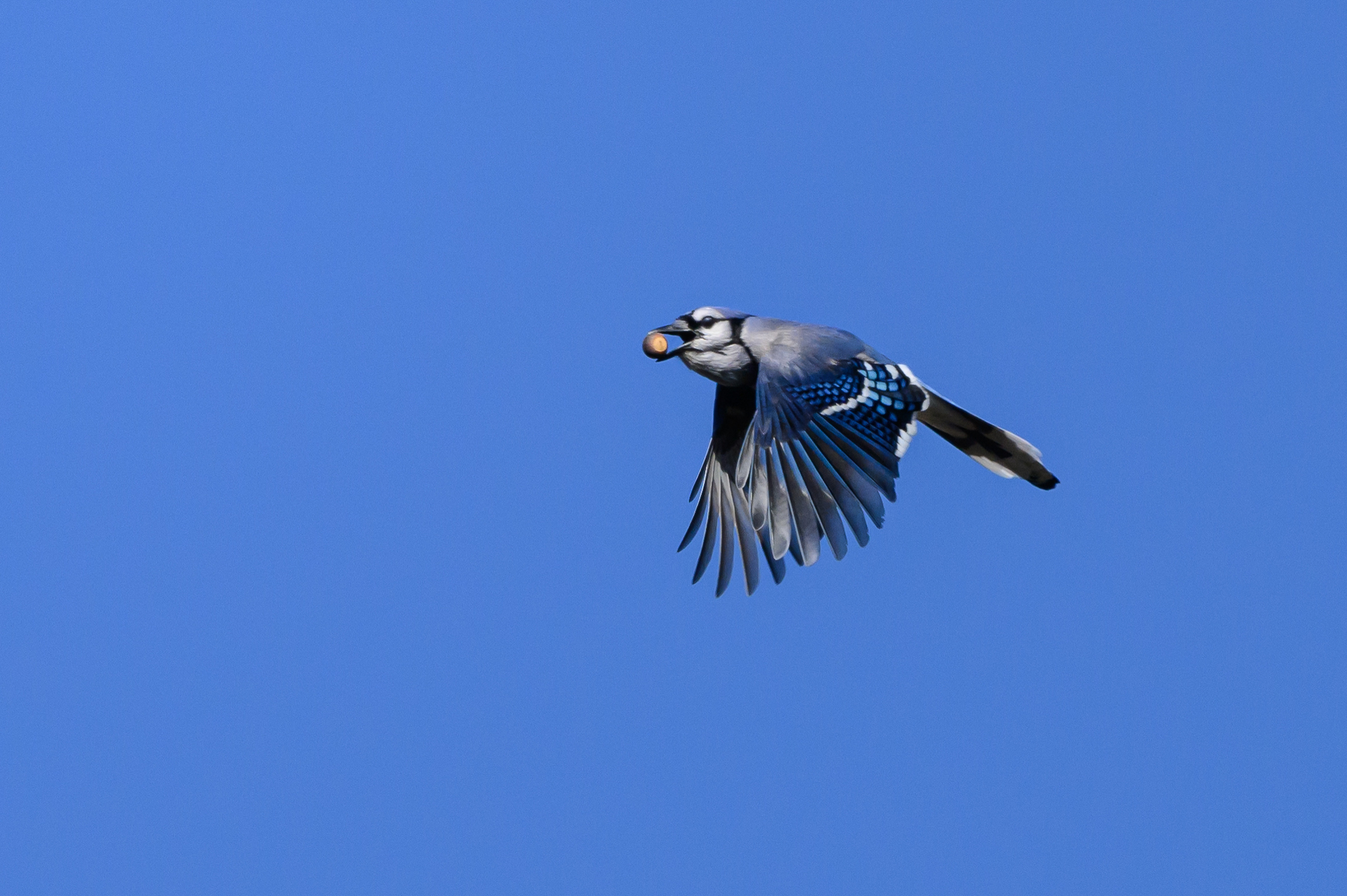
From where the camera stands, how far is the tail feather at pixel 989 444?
8.02 m

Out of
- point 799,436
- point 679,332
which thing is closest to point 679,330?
point 679,332

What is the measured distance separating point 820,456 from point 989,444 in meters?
1.29

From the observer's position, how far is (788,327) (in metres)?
8.05

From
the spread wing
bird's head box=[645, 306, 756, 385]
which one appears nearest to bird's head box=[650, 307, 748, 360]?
bird's head box=[645, 306, 756, 385]

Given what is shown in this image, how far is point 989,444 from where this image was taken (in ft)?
26.7

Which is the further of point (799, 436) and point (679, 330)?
point (679, 330)

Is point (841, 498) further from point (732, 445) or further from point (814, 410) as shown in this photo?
point (732, 445)

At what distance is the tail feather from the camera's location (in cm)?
802

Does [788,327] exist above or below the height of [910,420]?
above

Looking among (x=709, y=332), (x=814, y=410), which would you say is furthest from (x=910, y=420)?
(x=709, y=332)

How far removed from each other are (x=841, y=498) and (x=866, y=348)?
1.15 m

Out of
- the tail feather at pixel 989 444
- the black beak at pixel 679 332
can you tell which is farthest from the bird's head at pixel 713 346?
the tail feather at pixel 989 444

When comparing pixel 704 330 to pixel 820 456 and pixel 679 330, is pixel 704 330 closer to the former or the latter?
pixel 679 330

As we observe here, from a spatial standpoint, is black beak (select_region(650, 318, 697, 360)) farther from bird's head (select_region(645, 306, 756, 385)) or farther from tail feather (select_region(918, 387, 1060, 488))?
tail feather (select_region(918, 387, 1060, 488))
